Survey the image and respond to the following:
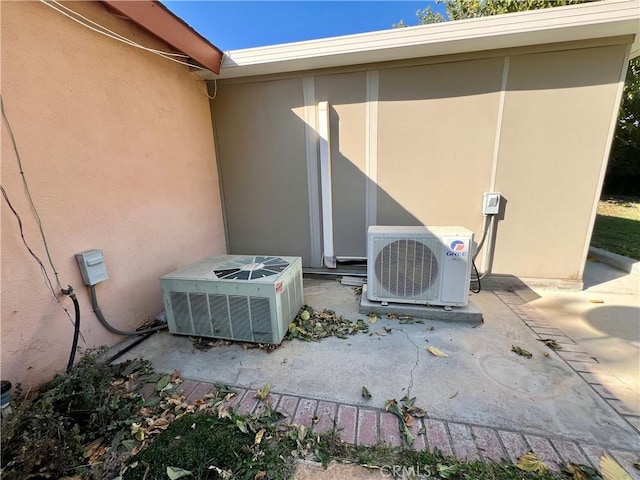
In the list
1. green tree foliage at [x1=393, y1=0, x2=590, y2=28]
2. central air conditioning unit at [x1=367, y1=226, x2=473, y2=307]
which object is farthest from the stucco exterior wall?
green tree foliage at [x1=393, y1=0, x2=590, y2=28]

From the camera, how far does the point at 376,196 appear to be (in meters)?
3.32

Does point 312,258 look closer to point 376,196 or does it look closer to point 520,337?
point 376,196

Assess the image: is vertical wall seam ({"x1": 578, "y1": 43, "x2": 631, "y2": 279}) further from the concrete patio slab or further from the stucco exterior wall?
the concrete patio slab

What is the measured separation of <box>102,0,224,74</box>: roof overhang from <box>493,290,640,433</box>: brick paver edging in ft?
13.3

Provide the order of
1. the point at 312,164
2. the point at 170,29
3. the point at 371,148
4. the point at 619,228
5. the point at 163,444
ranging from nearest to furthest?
the point at 163,444 → the point at 170,29 → the point at 371,148 → the point at 312,164 → the point at 619,228

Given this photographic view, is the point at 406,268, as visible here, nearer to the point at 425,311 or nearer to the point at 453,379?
the point at 425,311

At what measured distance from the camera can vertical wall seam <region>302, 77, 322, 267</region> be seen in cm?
320

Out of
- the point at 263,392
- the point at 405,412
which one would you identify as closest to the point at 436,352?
the point at 405,412

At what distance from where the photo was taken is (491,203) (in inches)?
118

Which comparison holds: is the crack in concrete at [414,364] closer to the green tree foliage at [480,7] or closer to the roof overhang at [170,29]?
the roof overhang at [170,29]

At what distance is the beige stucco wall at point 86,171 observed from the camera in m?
1.57

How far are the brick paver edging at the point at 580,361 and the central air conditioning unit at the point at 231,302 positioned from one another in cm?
214

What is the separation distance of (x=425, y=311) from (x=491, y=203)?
1.52 metres

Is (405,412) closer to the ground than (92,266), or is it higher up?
closer to the ground
